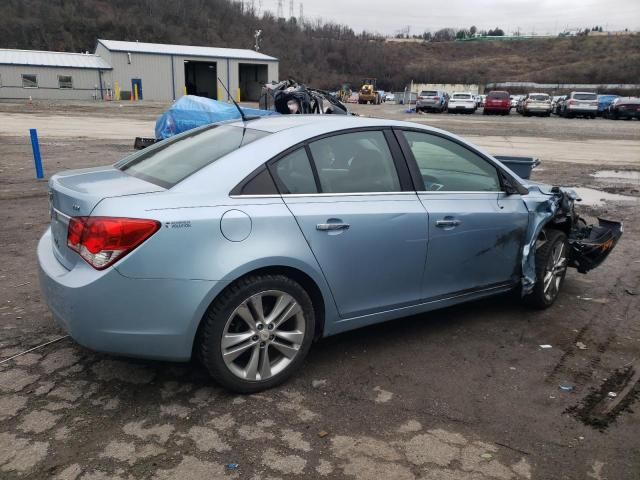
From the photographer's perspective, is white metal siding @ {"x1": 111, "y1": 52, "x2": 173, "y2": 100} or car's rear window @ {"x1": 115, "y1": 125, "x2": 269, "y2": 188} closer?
car's rear window @ {"x1": 115, "y1": 125, "x2": 269, "y2": 188}

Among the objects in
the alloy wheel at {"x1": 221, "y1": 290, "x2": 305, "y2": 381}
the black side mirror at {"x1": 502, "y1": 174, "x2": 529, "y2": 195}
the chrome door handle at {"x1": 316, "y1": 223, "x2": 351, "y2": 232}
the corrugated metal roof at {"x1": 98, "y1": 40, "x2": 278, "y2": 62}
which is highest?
the corrugated metal roof at {"x1": 98, "y1": 40, "x2": 278, "y2": 62}

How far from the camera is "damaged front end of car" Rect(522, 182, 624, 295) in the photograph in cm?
453

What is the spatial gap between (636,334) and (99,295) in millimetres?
3967

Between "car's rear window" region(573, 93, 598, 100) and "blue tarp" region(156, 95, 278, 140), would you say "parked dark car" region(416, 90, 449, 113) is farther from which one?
"blue tarp" region(156, 95, 278, 140)

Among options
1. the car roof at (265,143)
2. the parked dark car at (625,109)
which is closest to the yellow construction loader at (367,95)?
the parked dark car at (625,109)

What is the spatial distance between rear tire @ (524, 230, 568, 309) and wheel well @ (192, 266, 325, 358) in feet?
7.02

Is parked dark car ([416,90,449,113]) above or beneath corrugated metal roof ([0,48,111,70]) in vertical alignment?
beneath

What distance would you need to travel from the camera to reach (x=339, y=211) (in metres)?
3.42

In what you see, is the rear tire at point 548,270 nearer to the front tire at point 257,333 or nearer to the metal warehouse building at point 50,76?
the front tire at point 257,333

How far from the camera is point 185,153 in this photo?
369 centimetres

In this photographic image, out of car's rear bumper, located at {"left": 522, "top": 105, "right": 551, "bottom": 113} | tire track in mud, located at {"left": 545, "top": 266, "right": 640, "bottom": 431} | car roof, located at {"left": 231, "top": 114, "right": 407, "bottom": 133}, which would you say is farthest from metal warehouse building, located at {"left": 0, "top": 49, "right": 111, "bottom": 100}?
tire track in mud, located at {"left": 545, "top": 266, "right": 640, "bottom": 431}

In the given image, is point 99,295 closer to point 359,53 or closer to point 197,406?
point 197,406

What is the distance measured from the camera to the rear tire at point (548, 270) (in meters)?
4.68

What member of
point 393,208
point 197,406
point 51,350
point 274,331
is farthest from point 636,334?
point 51,350
